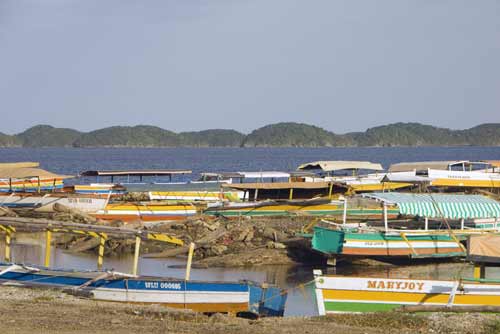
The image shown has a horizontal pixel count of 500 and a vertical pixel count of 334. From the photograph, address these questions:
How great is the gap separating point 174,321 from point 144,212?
77.6ft

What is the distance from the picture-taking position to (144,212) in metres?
41.9

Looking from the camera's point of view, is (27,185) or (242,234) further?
(27,185)

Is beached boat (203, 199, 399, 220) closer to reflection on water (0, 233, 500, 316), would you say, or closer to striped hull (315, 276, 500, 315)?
reflection on water (0, 233, 500, 316)

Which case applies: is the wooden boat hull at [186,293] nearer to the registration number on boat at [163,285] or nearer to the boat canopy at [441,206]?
the registration number on boat at [163,285]

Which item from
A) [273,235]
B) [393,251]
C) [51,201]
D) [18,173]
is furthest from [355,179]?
[393,251]

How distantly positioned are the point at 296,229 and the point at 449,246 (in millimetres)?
8153

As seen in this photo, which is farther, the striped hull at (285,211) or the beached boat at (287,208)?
the beached boat at (287,208)

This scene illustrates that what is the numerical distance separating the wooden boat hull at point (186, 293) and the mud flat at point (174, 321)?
2.30ft

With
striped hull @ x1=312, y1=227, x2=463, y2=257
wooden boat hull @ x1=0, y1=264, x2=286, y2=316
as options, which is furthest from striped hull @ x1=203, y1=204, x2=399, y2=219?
wooden boat hull @ x1=0, y1=264, x2=286, y2=316

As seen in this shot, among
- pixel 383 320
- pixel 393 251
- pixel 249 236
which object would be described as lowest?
pixel 383 320

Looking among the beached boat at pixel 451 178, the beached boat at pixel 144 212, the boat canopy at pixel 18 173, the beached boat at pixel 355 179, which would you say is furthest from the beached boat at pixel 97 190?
the beached boat at pixel 451 178

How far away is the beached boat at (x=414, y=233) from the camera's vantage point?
101ft

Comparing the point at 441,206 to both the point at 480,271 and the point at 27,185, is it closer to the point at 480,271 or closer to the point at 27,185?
the point at 480,271

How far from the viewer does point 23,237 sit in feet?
128
